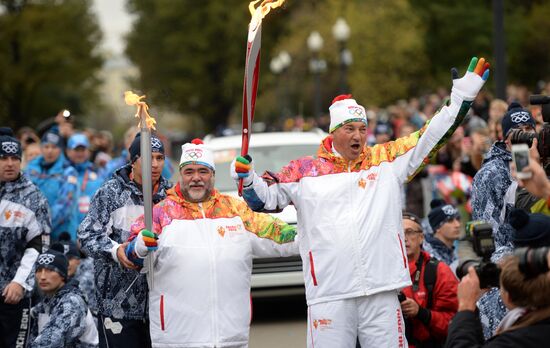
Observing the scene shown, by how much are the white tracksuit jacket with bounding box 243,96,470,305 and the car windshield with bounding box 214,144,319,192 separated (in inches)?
189

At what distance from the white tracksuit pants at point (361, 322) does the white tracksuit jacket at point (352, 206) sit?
0.06 meters

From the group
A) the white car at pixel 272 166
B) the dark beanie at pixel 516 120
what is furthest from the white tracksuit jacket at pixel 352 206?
the white car at pixel 272 166

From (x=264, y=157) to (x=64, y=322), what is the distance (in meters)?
4.22

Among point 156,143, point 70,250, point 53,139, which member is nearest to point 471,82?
point 156,143

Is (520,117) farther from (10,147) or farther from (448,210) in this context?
(10,147)

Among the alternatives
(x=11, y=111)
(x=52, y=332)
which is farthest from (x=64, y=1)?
(x=52, y=332)

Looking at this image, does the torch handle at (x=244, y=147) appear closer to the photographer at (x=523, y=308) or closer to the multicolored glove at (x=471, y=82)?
the multicolored glove at (x=471, y=82)

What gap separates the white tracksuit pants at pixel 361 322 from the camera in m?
5.93

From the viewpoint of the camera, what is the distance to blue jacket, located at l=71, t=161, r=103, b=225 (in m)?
11.1

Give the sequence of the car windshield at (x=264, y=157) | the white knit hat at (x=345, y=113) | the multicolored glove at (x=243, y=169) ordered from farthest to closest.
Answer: the car windshield at (x=264, y=157) < the white knit hat at (x=345, y=113) < the multicolored glove at (x=243, y=169)

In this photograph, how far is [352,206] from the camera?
5.99m

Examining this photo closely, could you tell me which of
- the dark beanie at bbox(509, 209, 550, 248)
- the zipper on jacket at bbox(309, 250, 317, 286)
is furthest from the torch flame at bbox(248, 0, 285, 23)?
the dark beanie at bbox(509, 209, 550, 248)

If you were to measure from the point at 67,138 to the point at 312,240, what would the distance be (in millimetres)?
6860

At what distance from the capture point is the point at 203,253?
20.0 feet
